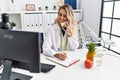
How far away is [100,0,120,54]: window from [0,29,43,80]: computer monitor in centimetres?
174

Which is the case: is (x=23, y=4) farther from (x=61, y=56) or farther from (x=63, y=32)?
(x=61, y=56)

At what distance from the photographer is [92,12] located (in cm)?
281

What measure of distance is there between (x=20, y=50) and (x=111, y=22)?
2.01m

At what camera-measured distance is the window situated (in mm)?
2367

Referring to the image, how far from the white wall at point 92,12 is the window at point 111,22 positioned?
0.10 m

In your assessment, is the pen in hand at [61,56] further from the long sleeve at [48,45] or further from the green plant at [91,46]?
the green plant at [91,46]

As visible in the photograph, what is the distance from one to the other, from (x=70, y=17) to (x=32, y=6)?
1.32m

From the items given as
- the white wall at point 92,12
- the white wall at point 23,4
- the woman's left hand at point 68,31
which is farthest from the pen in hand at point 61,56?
the white wall at point 23,4

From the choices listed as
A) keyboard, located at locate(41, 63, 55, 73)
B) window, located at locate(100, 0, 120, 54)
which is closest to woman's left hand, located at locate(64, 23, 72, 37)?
keyboard, located at locate(41, 63, 55, 73)

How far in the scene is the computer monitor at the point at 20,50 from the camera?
883mm

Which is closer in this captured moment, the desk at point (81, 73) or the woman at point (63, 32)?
the desk at point (81, 73)

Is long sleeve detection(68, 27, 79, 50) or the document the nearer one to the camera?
the document

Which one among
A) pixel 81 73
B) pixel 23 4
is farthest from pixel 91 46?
pixel 23 4

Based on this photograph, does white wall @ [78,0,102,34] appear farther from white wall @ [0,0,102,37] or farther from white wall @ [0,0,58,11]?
white wall @ [0,0,58,11]
